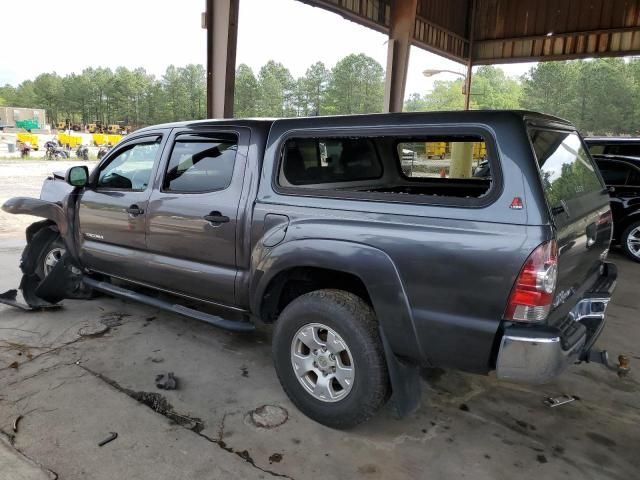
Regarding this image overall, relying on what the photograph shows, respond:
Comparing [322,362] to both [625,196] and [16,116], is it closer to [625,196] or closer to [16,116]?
[625,196]

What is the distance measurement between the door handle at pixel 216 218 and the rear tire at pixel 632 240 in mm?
6935

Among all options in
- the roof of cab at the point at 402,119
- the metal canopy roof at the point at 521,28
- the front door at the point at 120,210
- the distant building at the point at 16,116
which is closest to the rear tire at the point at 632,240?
the roof of cab at the point at 402,119

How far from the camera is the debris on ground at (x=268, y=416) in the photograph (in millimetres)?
2920

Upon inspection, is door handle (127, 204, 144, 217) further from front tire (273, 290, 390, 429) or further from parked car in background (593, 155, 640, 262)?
parked car in background (593, 155, 640, 262)

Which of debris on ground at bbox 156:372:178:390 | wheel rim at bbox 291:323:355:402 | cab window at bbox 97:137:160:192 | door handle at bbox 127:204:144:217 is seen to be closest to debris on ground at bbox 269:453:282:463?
wheel rim at bbox 291:323:355:402

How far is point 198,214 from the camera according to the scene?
3.42 m

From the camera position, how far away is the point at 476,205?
228 centimetres

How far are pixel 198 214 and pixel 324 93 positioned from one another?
70.2 ft

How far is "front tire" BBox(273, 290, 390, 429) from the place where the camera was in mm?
Result: 2637

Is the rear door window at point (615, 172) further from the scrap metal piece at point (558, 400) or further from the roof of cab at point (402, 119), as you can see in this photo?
the scrap metal piece at point (558, 400)

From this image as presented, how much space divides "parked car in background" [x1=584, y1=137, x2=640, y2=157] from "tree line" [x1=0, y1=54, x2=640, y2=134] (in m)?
4.21

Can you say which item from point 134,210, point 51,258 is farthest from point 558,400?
point 51,258

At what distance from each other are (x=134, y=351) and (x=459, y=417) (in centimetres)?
248

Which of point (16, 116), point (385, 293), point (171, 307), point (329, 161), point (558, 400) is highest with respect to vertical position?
point (16, 116)
